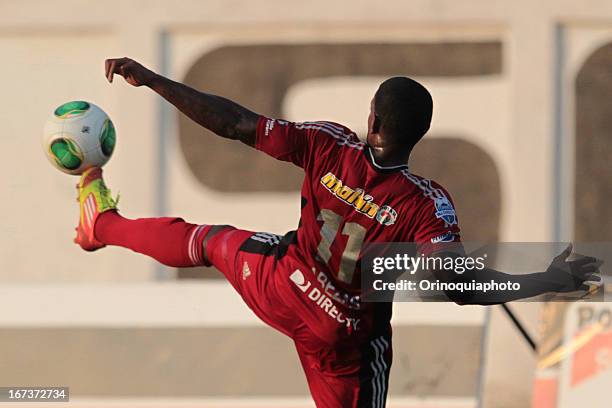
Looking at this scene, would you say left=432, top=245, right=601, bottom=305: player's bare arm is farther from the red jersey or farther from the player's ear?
the player's ear

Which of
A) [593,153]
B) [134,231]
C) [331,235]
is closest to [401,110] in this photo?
[331,235]

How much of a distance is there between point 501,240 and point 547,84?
1589 millimetres

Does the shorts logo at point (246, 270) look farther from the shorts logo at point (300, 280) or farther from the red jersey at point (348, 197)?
the red jersey at point (348, 197)

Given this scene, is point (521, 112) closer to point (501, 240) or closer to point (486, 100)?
point (486, 100)

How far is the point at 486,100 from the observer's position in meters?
11.0

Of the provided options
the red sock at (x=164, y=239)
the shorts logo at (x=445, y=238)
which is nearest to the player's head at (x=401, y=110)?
the shorts logo at (x=445, y=238)

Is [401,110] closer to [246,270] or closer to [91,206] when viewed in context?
[246,270]

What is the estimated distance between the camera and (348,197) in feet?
15.3

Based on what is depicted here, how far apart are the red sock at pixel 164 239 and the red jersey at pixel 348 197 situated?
0.64 metres

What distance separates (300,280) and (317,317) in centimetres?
18

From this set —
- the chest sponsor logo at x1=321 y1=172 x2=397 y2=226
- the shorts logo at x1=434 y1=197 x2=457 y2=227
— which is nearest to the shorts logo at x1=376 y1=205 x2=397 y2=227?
the chest sponsor logo at x1=321 y1=172 x2=397 y2=226

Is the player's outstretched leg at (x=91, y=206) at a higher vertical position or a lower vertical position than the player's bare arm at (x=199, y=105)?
lower

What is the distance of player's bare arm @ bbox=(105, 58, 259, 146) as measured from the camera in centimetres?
459

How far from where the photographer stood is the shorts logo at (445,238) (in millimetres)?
4395
